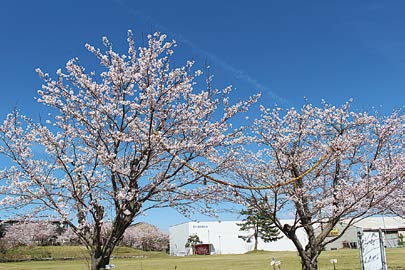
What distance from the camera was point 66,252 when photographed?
159ft

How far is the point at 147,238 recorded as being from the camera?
237ft

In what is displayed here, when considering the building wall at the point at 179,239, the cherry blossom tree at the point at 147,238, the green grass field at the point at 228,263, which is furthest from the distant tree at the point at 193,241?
the green grass field at the point at 228,263

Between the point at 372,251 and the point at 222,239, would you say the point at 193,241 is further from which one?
the point at 372,251

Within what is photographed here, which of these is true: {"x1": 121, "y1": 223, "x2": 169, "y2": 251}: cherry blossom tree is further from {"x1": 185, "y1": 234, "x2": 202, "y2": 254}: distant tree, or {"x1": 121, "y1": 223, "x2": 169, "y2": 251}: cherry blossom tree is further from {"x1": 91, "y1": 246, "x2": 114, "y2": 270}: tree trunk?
{"x1": 91, "y1": 246, "x2": 114, "y2": 270}: tree trunk

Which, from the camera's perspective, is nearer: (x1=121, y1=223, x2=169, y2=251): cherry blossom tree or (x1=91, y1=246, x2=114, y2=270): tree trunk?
(x1=91, y1=246, x2=114, y2=270): tree trunk

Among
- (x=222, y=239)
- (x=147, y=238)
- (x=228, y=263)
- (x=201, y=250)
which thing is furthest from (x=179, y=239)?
(x=228, y=263)

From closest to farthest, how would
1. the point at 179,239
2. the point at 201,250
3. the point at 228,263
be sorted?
the point at 228,263
the point at 201,250
the point at 179,239

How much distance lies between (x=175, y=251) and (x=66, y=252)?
27.1m

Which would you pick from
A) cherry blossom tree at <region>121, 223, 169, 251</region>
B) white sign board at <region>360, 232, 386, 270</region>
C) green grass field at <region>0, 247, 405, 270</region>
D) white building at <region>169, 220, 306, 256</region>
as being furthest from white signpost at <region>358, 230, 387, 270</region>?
white building at <region>169, 220, 306, 256</region>

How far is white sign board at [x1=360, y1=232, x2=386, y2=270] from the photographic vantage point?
8102 millimetres

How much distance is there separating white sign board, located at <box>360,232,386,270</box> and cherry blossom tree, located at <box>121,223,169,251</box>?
5581 cm

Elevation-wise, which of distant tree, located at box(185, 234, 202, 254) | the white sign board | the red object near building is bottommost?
the red object near building

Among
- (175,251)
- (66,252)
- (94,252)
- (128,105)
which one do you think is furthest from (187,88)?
(175,251)

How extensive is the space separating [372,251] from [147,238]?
67686 mm
